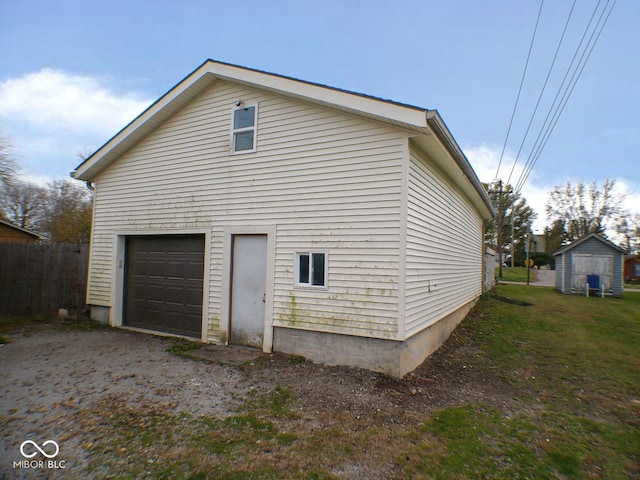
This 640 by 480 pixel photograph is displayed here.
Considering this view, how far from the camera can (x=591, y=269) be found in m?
17.0

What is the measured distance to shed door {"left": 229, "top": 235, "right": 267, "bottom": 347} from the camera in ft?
21.6

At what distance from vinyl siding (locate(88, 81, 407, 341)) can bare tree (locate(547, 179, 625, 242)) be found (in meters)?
44.4

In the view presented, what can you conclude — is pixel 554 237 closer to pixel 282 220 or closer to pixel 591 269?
pixel 591 269

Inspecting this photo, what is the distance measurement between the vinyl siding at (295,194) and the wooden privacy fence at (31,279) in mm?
3723

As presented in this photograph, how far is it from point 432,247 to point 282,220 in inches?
125

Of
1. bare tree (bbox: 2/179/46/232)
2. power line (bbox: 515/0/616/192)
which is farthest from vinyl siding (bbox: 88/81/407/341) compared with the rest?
bare tree (bbox: 2/179/46/232)

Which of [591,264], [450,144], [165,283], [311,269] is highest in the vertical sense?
[450,144]

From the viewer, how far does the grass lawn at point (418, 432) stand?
3.04m

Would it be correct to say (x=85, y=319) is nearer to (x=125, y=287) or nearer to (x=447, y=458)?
(x=125, y=287)

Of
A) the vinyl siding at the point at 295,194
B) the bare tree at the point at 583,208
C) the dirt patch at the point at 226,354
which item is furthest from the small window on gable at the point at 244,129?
the bare tree at the point at 583,208

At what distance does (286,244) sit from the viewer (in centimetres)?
620

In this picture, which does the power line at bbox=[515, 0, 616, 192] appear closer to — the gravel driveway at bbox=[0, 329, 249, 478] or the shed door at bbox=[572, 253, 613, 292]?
the shed door at bbox=[572, 253, 613, 292]

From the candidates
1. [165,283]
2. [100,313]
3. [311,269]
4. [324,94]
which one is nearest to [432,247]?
[311,269]

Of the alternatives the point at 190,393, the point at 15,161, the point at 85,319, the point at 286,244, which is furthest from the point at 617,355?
the point at 15,161
